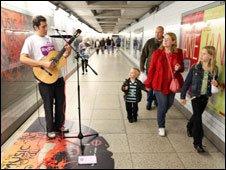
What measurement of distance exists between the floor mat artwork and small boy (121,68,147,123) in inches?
29.8

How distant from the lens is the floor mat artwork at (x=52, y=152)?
9.62 feet

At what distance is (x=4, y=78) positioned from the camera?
12.4ft

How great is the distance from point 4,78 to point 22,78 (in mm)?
835

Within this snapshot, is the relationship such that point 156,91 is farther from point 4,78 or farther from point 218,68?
point 4,78

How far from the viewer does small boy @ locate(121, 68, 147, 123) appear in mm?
4387

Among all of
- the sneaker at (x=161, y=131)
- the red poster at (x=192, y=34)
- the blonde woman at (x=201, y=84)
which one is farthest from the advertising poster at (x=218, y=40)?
the sneaker at (x=161, y=131)

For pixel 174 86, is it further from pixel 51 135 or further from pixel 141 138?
pixel 51 135

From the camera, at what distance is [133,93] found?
14.4ft

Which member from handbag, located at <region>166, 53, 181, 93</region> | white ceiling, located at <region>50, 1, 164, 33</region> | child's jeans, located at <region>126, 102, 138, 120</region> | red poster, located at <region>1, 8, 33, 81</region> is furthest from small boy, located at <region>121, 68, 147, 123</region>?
red poster, located at <region>1, 8, 33, 81</region>

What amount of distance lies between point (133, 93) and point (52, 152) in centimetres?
165

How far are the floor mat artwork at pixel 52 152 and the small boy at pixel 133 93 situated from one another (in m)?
0.76

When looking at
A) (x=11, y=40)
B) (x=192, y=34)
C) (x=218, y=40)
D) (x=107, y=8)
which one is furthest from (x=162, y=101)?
(x=107, y=8)

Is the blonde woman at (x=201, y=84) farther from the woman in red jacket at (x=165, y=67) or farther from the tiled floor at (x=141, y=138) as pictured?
the woman in red jacket at (x=165, y=67)

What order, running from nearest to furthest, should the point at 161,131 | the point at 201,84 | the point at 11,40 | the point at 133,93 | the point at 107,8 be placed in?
the point at 201,84
the point at 161,131
the point at 11,40
the point at 133,93
the point at 107,8
